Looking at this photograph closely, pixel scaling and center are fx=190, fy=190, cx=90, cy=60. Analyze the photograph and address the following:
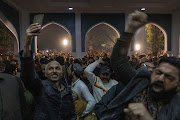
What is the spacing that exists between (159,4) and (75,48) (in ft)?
20.3

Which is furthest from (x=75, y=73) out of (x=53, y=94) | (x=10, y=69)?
(x=53, y=94)

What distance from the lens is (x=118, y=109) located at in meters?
1.39

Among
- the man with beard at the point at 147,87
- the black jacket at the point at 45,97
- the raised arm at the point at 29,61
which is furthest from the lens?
the black jacket at the point at 45,97

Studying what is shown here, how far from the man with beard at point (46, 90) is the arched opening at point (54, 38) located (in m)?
22.8

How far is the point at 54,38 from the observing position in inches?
993

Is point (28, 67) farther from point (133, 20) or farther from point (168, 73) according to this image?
point (168, 73)

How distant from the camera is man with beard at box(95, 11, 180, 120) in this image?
1.24 meters

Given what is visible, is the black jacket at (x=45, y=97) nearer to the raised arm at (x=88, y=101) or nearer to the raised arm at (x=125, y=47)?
the raised arm at (x=88, y=101)

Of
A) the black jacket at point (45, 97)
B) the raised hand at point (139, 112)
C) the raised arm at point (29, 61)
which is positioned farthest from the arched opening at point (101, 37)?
the raised hand at point (139, 112)

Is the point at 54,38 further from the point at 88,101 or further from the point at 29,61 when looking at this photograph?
the point at 29,61

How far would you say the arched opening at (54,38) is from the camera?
24.7 metres

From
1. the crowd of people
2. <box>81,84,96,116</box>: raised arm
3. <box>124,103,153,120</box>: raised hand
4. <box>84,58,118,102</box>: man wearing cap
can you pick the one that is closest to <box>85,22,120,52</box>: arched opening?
<box>84,58,118,102</box>: man wearing cap

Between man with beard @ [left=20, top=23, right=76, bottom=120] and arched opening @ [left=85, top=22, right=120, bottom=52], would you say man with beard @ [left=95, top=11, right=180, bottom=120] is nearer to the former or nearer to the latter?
Answer: man with beard @ [left=20, top=23, right=76, bottom=120]

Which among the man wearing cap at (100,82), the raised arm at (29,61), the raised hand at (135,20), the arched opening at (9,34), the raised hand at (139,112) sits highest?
the arched opening at (9,34)
